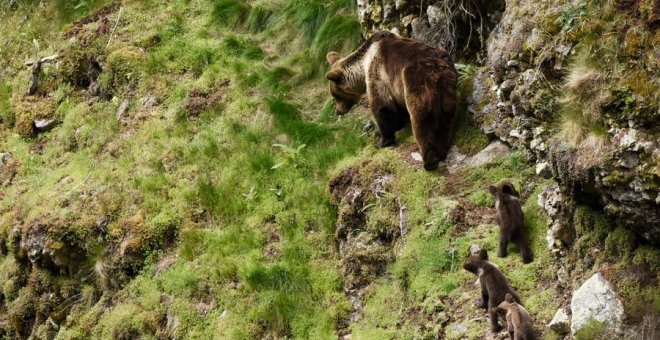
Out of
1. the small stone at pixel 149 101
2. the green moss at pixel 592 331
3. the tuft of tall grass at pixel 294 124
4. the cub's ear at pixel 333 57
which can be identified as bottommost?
the small stone at pixel 149 101

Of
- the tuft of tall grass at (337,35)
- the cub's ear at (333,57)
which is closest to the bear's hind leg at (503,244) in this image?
the cub's ear at (333,57)

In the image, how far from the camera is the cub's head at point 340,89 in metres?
10.2

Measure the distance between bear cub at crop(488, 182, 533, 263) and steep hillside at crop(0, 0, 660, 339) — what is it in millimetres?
125

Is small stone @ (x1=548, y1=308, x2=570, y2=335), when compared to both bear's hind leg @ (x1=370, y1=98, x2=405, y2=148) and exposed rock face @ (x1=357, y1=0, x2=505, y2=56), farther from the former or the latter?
exposed rock face @ (x1=357, y1=0, x2=505, y2=56)

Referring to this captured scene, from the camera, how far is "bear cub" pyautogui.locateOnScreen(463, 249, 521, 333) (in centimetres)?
569

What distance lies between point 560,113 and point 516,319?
A: 1544mm

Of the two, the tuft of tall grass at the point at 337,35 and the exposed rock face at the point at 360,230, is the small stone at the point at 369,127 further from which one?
the tuft of tall grass at the point at 337,35

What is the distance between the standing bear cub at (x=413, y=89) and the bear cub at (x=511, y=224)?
1519mm

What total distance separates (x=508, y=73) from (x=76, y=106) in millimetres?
8853

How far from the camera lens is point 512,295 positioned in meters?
5.68

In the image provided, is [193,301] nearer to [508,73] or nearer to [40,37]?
[508,73]

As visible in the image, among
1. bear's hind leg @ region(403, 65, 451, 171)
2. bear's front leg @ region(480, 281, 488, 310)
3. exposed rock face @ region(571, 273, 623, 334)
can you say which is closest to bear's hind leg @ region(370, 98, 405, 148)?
bear's hind leg @ region(403, 65, 451, 171)

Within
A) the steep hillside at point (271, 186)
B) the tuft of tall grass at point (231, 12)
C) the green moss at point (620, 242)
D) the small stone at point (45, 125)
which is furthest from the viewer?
the tuft of tall grass at point (231, 12)

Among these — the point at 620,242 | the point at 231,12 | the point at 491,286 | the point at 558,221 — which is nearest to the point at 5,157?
the point at 231,12
